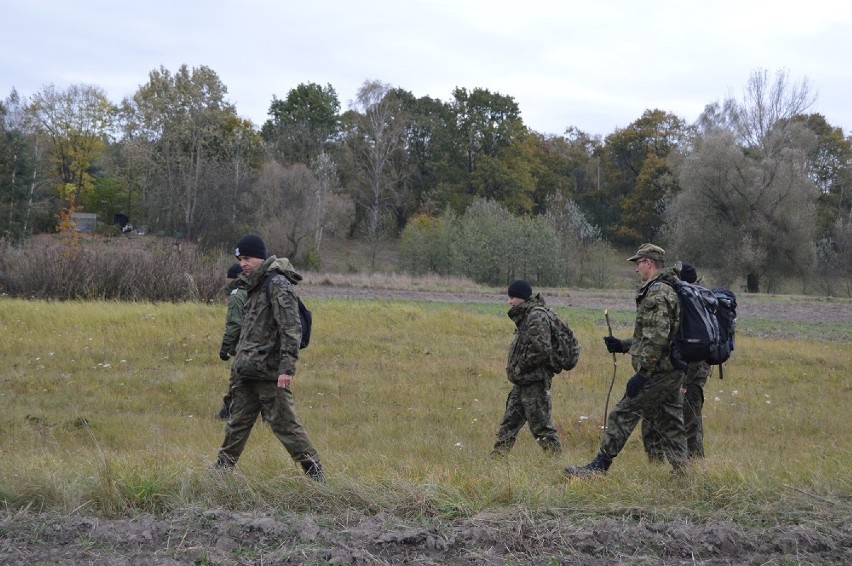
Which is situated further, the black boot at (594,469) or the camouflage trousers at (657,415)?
the camouflage trousers at (657,415)

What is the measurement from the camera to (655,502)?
562 centimetres

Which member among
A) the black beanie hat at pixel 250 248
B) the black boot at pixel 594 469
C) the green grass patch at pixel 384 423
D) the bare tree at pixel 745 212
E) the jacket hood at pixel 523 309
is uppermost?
the bare tree at pixel 745 212

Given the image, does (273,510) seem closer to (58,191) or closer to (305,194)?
(305,194)

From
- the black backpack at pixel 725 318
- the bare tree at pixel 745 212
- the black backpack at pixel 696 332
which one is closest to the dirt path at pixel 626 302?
the bare tree at pixel 745 212

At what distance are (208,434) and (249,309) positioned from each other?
3613 mm

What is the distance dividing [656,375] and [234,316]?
5.16 m

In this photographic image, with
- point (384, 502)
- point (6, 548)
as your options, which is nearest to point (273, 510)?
point (384, 502)

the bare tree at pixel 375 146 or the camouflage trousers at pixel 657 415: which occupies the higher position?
the bare tree at pixel 375 146

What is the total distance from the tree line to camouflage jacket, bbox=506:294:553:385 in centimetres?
3900

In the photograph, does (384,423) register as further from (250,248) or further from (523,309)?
(250,248)

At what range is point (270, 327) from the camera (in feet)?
21.2

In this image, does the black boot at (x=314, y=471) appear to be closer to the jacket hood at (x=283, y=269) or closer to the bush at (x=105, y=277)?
the jacket hood at (x=283, y=269)

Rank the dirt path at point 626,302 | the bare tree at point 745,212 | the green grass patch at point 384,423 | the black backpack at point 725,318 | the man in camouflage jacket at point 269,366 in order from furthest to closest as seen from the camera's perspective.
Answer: the bare tree at point 745,212 < the dirt path at point 626,302 < the black backpack at point 725,318 < the man in camouflage jacket at point 269,366 < the green grass patch at point 384,423

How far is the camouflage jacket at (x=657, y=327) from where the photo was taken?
6.34 m
